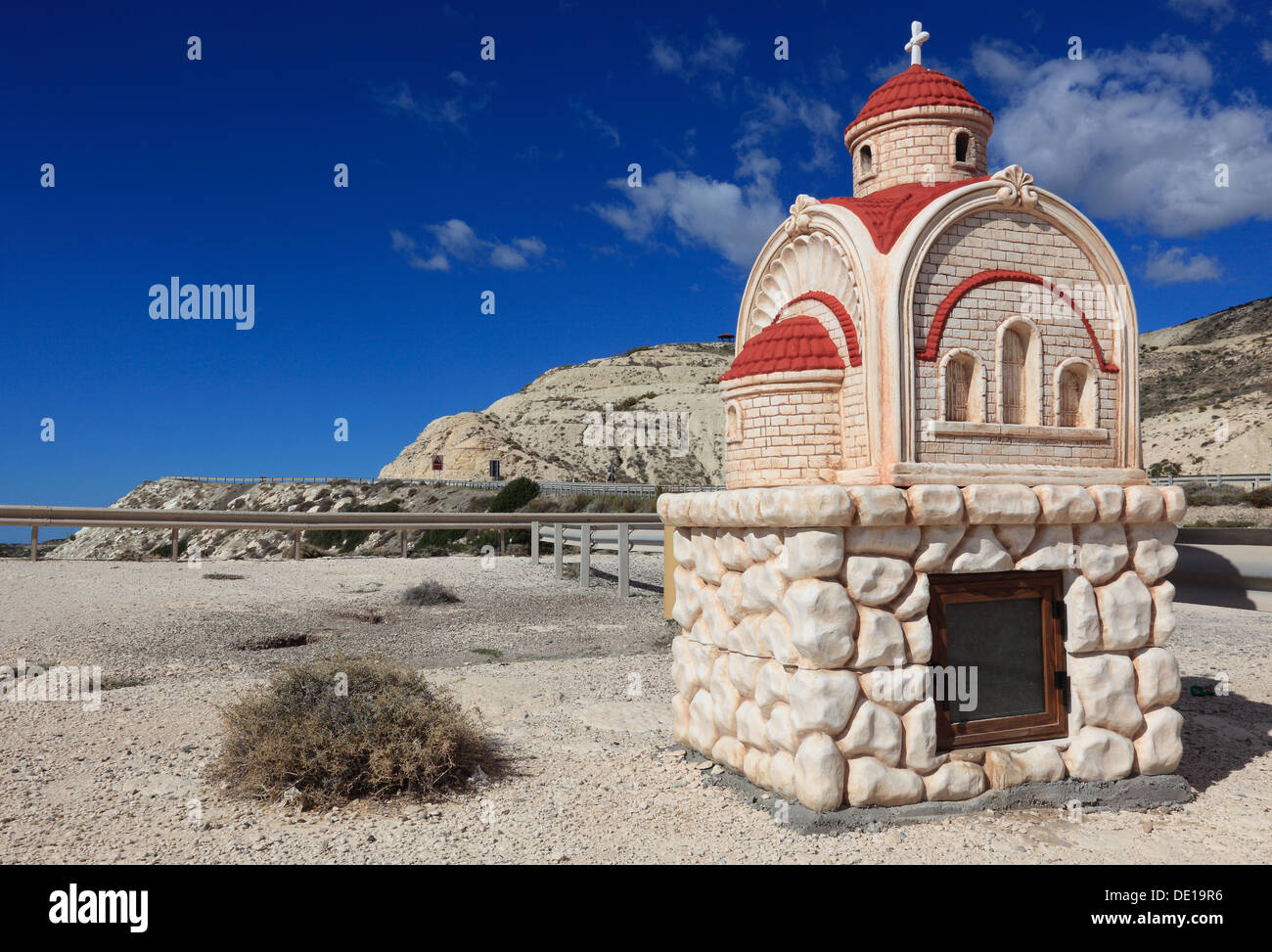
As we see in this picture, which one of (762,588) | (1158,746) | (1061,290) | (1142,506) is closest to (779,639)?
(762,588)

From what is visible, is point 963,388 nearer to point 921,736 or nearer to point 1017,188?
point 1017,188

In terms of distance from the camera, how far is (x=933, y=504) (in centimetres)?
459

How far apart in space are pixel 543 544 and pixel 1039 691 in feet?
55.0

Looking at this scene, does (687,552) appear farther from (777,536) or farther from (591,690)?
(591,690)

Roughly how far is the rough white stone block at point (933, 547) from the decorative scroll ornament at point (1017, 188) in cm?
221

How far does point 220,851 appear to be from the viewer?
13.7ft

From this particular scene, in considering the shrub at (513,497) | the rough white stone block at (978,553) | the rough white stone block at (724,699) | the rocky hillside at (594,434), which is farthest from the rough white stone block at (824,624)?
the rocky hillside at (594,434)

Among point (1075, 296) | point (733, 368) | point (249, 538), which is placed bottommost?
point (249, 538)

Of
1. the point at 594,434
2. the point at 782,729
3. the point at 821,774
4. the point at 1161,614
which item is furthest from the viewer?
the point at 594,434

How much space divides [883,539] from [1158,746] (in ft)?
7.84

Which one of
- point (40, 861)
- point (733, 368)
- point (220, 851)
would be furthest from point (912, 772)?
point (40, 861)

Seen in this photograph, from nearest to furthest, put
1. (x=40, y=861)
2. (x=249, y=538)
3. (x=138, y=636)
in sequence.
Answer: (x=40, y=861), (x=138, y=636), (x=249, y=538)

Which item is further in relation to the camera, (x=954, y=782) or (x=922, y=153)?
(x=922, y=153)

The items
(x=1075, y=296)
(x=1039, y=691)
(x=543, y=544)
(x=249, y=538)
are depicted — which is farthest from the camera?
(x=249, y=538)
